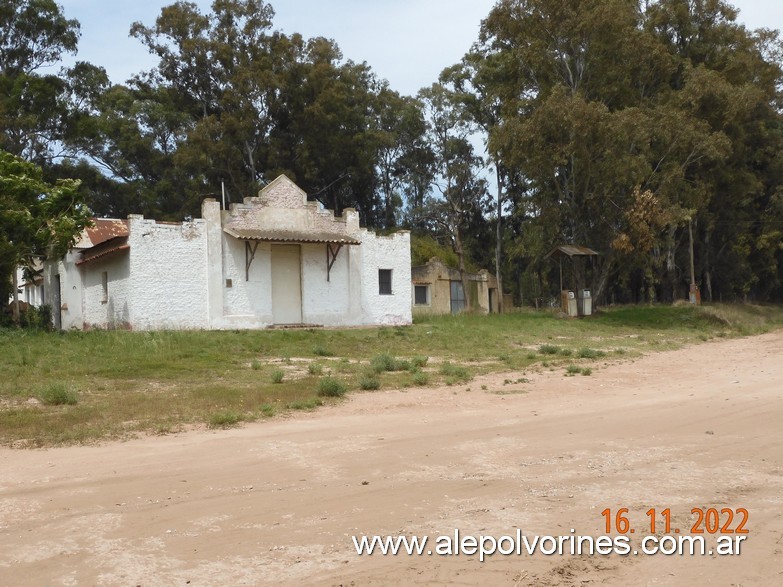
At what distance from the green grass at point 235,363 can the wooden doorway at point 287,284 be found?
3.13m

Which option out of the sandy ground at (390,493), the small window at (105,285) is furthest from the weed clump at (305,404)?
the small window at (105,285)

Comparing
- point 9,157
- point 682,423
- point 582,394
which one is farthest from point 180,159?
point 682,423

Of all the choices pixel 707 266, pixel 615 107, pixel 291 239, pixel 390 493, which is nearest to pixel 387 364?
pixel 390 493

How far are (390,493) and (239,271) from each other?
21.9 m

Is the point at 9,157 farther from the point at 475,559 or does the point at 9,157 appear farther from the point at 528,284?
the point at 528,284

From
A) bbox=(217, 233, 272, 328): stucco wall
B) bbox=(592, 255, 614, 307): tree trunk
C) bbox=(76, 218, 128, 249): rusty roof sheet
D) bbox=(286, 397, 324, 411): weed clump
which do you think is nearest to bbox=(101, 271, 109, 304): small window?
bbox=(76, 218, 128, 249): rusty roof sheet

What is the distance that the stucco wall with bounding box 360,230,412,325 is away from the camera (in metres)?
31.5

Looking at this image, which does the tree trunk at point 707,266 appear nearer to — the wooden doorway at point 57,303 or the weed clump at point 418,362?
A: the weed clump at point 418,362

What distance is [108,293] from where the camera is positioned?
93.1 ft

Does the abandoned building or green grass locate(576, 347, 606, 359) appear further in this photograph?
the abandoned building

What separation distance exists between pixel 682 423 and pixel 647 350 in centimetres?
1435
